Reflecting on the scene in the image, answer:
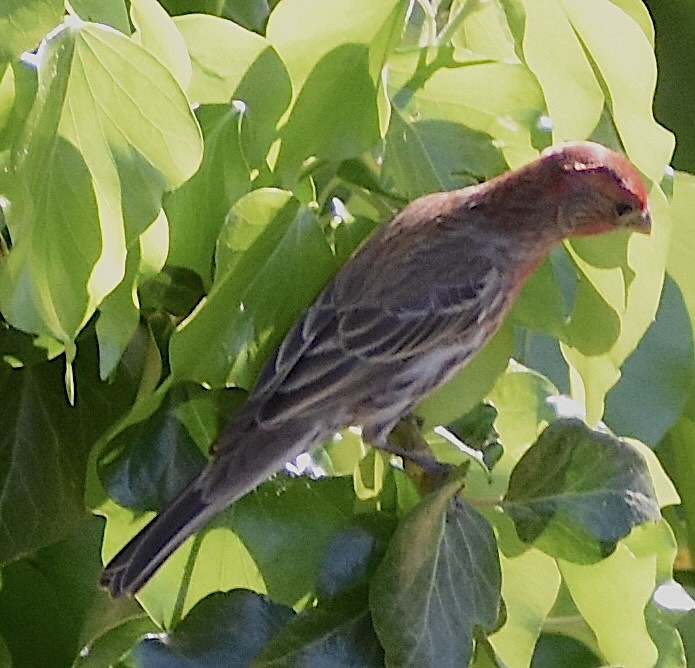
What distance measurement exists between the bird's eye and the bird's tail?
32 centimetres

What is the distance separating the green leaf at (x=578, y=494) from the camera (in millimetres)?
700

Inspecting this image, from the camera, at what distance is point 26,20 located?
1.70 feet

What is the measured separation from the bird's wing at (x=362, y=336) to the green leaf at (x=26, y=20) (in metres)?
0.27

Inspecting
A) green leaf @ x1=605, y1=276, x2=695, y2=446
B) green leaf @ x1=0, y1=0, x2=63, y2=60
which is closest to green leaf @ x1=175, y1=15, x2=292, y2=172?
green leaf @ x1=0, y1=0, x2=63, y2=60

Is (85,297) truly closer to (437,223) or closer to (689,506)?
(437,223)

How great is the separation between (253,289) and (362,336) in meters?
0.24

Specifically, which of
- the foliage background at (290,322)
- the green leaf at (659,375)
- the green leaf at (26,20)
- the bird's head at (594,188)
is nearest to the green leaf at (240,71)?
the foliage background at (290,322)

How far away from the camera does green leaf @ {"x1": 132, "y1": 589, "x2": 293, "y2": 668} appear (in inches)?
25.1

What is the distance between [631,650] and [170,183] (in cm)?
40

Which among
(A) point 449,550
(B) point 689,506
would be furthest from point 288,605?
(B) point 689,506

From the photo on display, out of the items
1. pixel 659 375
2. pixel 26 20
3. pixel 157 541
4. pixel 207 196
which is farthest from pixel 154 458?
pixel 659 375

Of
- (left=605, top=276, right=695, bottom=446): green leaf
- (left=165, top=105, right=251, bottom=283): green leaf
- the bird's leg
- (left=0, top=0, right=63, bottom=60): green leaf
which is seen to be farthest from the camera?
(left=605, top=276, right=695, bottom=446): green leaf

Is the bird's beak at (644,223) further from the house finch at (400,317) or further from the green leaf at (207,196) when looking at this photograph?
the green leaf at (207,196)

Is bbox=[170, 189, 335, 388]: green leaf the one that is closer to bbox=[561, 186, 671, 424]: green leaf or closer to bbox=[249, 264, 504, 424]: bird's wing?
bbox=[249, 264, 504, 424]: bird's wing
